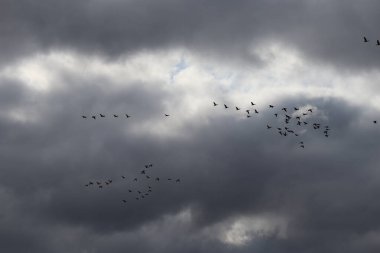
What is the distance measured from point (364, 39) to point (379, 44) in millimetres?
6339

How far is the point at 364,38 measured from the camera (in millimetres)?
168375

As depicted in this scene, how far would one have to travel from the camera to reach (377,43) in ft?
560

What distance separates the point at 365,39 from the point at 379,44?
593cm

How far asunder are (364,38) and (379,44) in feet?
18.8

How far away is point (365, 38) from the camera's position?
169 m

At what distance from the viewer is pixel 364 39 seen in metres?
168

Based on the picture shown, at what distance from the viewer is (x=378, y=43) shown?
171250mm

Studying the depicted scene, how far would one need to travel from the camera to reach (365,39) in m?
168

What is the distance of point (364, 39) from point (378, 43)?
619 cm

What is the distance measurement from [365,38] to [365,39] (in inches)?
39.0

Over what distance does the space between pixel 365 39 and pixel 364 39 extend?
42 centimetres
